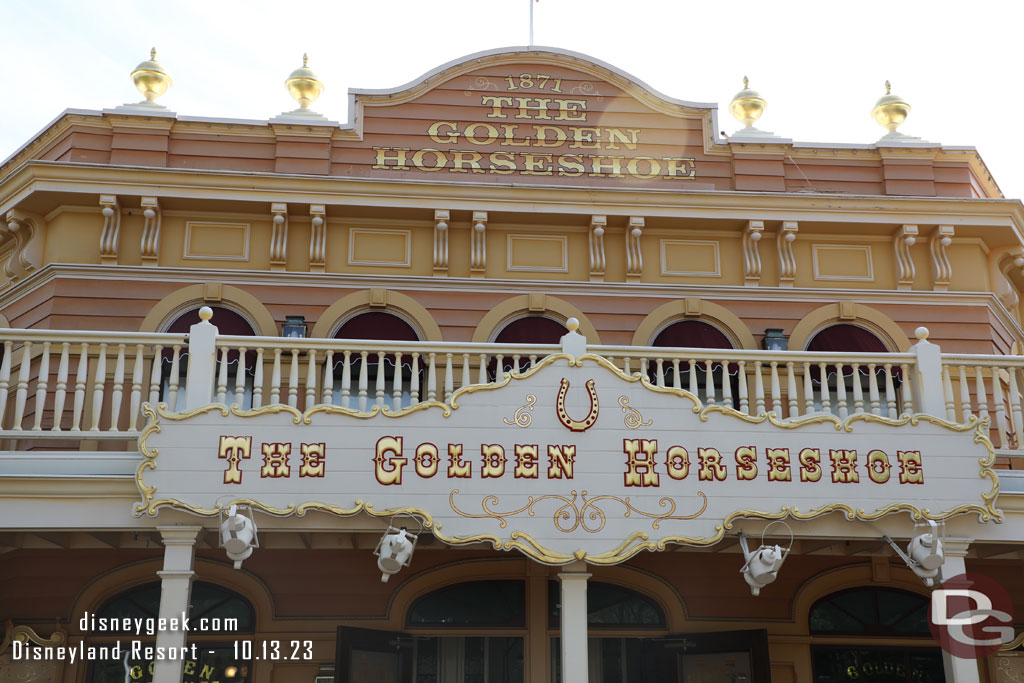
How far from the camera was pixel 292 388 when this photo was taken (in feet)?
28.3

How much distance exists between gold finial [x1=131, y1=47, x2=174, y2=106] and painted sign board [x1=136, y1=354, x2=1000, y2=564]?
577cm

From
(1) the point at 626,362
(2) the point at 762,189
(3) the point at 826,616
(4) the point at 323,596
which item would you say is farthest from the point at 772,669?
(2) the point at 762,189

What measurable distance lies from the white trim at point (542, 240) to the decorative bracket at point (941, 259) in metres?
4.31

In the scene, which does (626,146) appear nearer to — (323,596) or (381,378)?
(381,378)

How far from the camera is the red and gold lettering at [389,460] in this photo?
8023 millimetres

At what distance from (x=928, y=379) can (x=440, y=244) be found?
215 inches

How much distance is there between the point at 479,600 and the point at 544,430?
3.16 meters

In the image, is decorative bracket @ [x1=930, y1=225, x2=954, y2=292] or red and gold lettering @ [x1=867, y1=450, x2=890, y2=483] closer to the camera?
red and gold lettering @ [x1=867, y1=450, x2=890, y2=483]

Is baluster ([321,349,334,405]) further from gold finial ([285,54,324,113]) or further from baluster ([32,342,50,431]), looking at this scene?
gold finial ([285,54,324,113])

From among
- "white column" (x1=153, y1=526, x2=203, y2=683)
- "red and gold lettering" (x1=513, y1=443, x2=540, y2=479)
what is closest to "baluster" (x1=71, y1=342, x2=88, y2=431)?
"white column" (x1=153, y1=526, x2=203, y2=683)

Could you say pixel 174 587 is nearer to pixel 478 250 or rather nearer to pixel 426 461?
pixel 426 461

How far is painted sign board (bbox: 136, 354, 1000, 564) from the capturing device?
7.95m

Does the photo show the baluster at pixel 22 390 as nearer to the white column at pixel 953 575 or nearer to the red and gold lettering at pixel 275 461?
the red and gold lettering at pixel 275 461

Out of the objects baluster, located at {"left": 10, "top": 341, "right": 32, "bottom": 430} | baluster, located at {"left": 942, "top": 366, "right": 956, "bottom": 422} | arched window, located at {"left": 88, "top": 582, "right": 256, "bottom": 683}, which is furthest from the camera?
arched window, located at {"left": 88, "top": 582, "right": 256, "bottom": 683}
